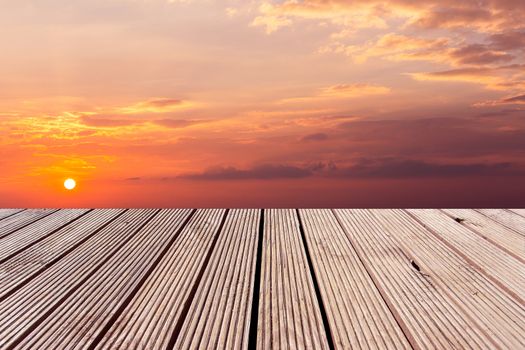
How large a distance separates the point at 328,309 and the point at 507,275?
1.02 metres

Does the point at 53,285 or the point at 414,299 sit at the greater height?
the point at 53,285

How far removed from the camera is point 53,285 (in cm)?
220

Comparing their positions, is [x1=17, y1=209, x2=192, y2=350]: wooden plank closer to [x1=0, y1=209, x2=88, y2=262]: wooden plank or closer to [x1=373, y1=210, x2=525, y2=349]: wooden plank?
[x1=0, y1=209, x2=88, y2=262]: wooden plank

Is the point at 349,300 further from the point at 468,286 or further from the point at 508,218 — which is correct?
the point at 508,218

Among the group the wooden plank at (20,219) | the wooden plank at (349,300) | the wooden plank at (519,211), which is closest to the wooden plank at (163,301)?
the wooden plank at (349,300)

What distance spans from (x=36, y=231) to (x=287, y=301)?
2119mm

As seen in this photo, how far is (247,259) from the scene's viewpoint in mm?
2480

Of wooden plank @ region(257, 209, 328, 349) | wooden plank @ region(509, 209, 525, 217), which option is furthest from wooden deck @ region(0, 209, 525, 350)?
wooden plank @ region(509, 209, 525, 217)

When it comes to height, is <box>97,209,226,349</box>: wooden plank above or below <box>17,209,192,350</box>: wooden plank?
below

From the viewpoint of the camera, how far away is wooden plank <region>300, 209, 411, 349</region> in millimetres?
1619

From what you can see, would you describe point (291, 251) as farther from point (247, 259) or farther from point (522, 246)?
point (522, 246)

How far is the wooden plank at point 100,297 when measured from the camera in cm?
168

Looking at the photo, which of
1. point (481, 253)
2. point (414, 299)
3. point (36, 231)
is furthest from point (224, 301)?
point (36, 231)

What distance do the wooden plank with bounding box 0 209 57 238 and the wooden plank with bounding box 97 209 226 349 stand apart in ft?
4.37
